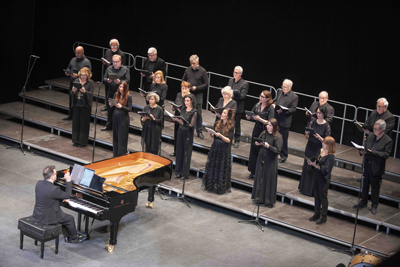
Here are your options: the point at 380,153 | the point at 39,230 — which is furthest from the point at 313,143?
the point at 39,230

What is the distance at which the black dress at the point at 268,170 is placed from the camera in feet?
26.7

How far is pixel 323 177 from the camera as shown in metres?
7.73

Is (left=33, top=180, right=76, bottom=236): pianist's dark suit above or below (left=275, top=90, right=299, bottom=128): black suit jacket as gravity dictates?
below

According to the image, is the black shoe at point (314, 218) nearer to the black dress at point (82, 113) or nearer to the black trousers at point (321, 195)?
the black trousers at point (321, 195)

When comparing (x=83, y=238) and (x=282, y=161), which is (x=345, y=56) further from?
(x=83, y=238)

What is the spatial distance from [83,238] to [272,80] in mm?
5354

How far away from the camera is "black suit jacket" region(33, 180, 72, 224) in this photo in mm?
6543

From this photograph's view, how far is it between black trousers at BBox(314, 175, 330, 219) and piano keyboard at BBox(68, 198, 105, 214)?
3.13 m

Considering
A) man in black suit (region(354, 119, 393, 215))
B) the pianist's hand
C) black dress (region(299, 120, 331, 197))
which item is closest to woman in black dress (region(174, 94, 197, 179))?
black dress (region(299, 120, 331, 197))

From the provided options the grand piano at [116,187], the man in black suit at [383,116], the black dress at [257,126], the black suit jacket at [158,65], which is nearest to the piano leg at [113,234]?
the grand piano at [116,187]

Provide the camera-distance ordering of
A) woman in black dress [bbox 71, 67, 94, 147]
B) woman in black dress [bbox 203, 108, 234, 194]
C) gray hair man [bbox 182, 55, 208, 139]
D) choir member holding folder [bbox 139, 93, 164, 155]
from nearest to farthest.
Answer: woman in black dress [bbox 203, 108, 234, 194] → choir member holding folder [bbox 139, 93, 164, 155] → gray hair man [bbox 182, 55, 208, 139] → woman in black dress [bbox 71, 67, 94, 147]

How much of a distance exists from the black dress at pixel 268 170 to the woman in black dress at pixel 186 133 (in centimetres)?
123

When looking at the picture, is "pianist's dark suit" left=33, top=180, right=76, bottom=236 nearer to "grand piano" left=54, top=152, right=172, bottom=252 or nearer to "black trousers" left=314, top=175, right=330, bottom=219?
"grand piano" left=54, top=152, right=172, bottom=252

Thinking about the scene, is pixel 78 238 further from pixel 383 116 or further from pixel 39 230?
pixel 383 116
